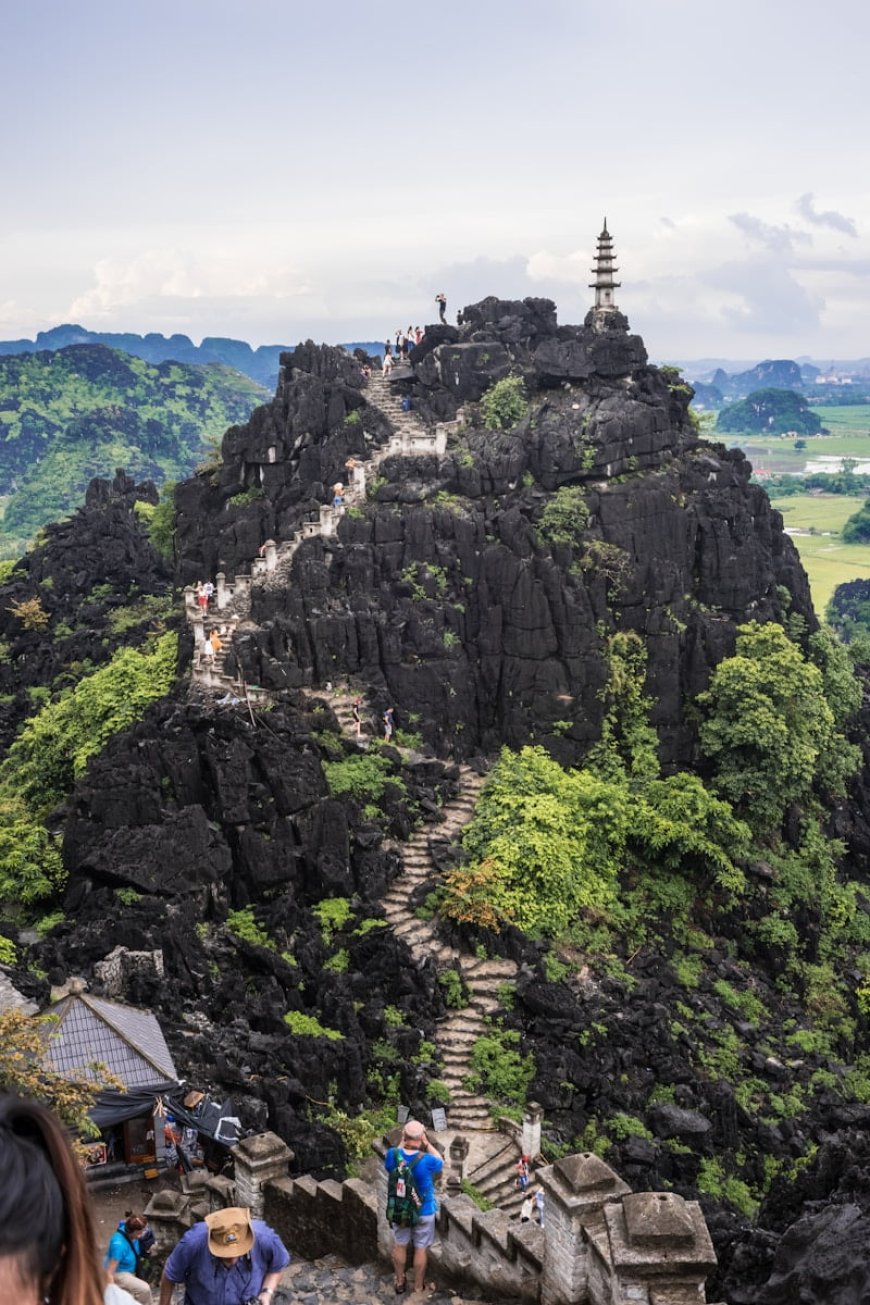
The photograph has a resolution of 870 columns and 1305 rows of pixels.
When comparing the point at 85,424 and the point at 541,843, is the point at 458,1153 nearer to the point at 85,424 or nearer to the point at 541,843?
the point at 541,843

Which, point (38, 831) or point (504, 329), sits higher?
point (504, 329)

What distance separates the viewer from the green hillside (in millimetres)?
114125

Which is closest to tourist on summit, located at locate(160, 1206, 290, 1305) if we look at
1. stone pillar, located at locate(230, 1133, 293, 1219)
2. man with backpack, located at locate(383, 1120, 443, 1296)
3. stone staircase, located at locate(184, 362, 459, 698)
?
man with backpack, located at locate(383, 1120, 443, 1296)

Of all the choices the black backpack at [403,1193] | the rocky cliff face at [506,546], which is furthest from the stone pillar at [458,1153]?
the rocky cliff face at [506,546]

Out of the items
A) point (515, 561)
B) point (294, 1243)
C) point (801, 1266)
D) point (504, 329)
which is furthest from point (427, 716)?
point (801, 1266)

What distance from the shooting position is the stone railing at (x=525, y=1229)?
970cm

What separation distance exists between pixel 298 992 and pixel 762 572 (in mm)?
23141

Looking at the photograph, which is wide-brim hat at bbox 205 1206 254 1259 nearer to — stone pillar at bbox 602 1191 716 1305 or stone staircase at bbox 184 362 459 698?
stone pillar at bbox 602 1191 716 1305

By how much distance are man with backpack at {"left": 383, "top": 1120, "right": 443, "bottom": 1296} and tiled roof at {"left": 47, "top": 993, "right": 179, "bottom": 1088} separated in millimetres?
6602

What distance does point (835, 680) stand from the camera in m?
39.6

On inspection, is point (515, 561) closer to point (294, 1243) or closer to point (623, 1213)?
point (294, 1243)

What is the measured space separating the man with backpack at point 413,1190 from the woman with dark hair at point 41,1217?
7.85 metres

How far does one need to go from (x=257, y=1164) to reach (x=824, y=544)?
11387cm

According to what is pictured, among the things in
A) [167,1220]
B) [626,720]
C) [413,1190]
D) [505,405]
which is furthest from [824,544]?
[413,1190]
